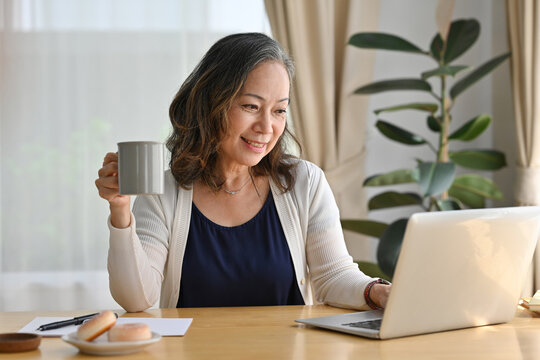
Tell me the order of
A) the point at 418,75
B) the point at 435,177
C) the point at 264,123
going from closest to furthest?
the point at 264,123 → the point at 435,177 → the point at 418,75

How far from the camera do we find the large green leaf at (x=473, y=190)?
302 centimetres

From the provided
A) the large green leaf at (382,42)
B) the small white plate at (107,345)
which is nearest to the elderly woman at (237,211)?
the small white plate at (107,345)

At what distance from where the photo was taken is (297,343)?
1.22 meters

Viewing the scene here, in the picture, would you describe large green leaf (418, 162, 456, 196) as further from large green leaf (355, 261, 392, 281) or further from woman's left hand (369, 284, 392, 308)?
woman's left hand (369, 284, 392, 308)

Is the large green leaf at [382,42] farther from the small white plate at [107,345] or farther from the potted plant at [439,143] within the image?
the small white plate at [107,345]

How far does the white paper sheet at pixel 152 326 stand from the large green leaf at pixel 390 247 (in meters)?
1.54

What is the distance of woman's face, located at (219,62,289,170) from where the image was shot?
5.98 feet

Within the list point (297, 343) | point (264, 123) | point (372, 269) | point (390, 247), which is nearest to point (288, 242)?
point (264, 123)

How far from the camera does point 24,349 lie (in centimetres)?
116

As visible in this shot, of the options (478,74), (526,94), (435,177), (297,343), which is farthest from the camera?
(526,94)

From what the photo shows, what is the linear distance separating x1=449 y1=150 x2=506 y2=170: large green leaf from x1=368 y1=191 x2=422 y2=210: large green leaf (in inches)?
9.6

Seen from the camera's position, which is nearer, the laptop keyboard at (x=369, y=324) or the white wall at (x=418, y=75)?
the laptop keyboard at (x=369, y=324)

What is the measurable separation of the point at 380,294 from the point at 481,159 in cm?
165

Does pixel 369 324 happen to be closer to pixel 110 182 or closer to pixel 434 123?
pixel 110 182
